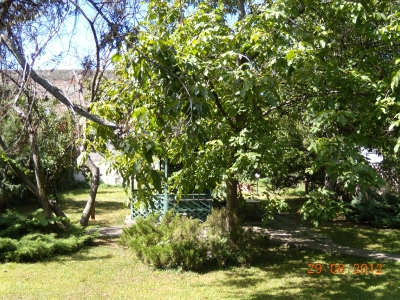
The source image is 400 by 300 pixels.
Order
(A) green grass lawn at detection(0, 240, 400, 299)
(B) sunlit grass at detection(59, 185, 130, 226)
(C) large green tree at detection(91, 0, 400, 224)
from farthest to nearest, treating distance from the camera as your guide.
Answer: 1. (B) sunlit grass at detection(59, 185, 130, 226)
2. (A) green grass lawn at detection(0, 240, 400, 299)
3. (C) large green tree at detection(91, 0, 400, 224)

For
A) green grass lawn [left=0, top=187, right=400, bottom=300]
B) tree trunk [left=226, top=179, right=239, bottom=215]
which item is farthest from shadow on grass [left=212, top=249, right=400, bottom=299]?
tree trunk [left=226, top=179, right=239, bottom=215]

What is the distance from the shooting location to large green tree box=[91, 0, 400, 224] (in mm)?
4398

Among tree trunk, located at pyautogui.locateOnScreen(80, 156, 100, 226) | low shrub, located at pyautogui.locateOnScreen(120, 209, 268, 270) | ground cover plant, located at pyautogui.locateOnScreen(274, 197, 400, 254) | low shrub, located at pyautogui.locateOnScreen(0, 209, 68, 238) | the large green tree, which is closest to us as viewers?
the large green tree

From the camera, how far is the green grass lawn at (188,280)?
6.68m

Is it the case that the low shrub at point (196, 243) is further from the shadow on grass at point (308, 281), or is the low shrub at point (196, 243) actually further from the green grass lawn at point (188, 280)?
the shadow on grass at point (308, 281)

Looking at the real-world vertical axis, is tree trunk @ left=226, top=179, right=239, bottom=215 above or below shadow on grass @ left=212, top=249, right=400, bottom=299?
above

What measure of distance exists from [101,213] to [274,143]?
9.47 m

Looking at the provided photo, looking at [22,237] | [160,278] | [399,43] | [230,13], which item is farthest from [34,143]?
[399,43]

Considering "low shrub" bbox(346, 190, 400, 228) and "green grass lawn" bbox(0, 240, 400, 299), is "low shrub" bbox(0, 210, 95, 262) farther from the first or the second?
"low shrub" bbox(346, 190, 400, 228)

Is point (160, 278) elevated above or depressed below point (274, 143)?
below

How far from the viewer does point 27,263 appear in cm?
851

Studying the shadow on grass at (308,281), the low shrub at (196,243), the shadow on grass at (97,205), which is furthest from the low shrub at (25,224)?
the shadow on grass at (97,205)

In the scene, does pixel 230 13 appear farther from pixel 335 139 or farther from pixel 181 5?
pixel 335 139
